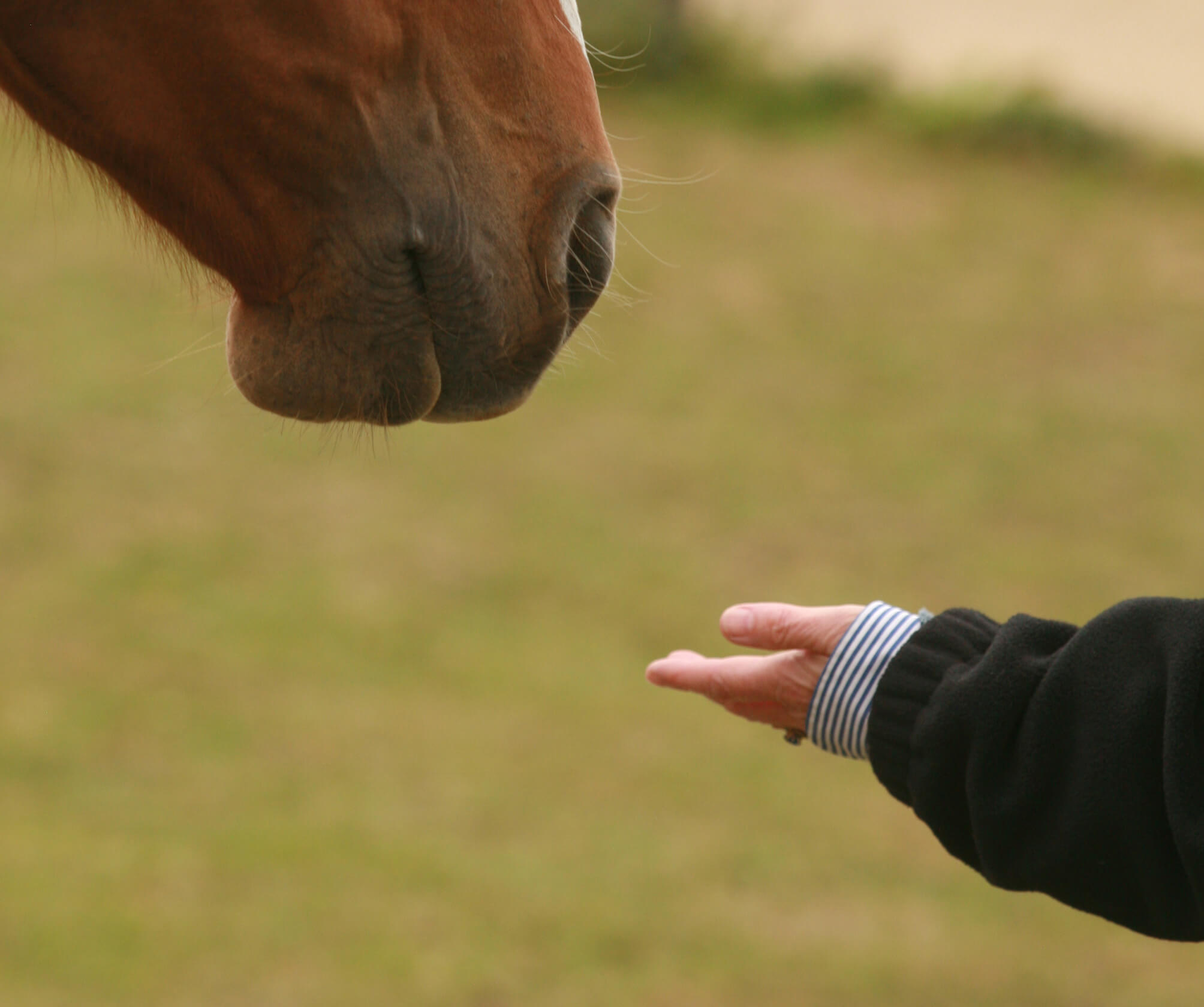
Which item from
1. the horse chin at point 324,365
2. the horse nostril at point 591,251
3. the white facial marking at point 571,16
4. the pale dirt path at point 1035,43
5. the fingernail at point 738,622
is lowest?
the pale dirt path at point 1035,43

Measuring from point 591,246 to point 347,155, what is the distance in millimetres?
146

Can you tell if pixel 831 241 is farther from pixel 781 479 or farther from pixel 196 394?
pixel 196 394

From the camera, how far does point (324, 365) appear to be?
0.79 meters

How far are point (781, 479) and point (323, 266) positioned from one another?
2.58m

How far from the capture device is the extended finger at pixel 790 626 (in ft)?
2.85

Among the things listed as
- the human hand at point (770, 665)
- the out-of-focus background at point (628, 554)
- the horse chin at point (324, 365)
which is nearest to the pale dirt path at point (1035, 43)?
the out-of-focus background at point (628, 554)

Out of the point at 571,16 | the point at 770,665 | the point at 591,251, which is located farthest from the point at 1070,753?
the point at 571,16

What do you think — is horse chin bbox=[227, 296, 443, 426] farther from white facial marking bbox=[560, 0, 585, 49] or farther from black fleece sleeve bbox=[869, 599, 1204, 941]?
black fleece sleeve bbox=[869, 599, 1204, 941]

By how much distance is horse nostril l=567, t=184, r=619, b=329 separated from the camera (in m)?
0.80

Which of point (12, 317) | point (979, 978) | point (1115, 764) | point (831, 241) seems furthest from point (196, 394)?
point (1115, 764)

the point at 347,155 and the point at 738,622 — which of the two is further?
the point at 738,622

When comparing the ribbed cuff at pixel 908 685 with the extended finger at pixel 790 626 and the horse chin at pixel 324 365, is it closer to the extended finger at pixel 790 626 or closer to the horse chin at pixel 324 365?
the extended finger at pixel 790 626

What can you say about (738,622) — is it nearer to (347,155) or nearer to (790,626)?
(790,626)

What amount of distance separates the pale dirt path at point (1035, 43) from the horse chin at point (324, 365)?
4688 millimetres
